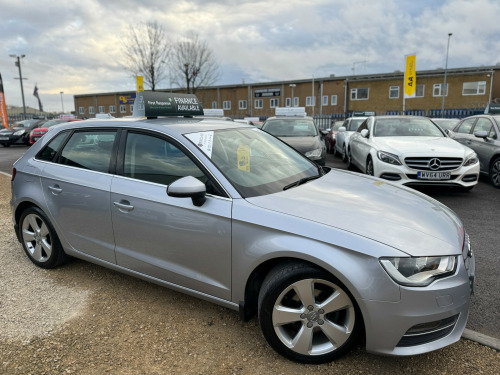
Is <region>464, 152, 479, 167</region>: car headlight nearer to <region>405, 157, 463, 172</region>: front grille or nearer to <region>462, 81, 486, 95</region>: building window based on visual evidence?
<region>405, 157, 463, 172</region>: front grille

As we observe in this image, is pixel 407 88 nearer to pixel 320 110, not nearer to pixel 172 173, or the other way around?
pixel 172 173

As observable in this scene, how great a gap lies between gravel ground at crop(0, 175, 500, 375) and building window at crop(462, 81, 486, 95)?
40.8 meters

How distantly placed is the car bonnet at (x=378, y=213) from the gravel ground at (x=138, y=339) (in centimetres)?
81

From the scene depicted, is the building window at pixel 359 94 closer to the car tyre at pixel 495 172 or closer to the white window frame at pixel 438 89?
Result: the white window frame at pixel 438 89

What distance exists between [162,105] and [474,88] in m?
40.9

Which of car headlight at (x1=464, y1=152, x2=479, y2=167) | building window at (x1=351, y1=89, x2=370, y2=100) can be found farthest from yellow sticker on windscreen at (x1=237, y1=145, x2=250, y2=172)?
building window at (x1=351, y1=89, x2=370, y2=100)

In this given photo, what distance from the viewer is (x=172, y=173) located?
2.82m

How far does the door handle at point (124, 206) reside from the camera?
9.35 ft

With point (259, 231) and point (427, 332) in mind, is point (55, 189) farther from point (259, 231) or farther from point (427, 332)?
point (427, 332)

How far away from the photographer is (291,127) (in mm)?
9656

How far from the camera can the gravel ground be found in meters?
2.30

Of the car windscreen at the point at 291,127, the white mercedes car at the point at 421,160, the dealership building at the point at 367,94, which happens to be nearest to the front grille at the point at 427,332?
the white mercedes car at the point at 421,160

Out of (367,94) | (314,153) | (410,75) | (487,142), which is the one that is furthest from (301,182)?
(367,94)

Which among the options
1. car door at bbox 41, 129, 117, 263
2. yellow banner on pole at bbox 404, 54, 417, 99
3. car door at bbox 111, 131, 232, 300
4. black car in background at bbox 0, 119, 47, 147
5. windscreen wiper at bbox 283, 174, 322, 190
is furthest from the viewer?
yellow banner on pole at bbox 404, 54, 417, 99
